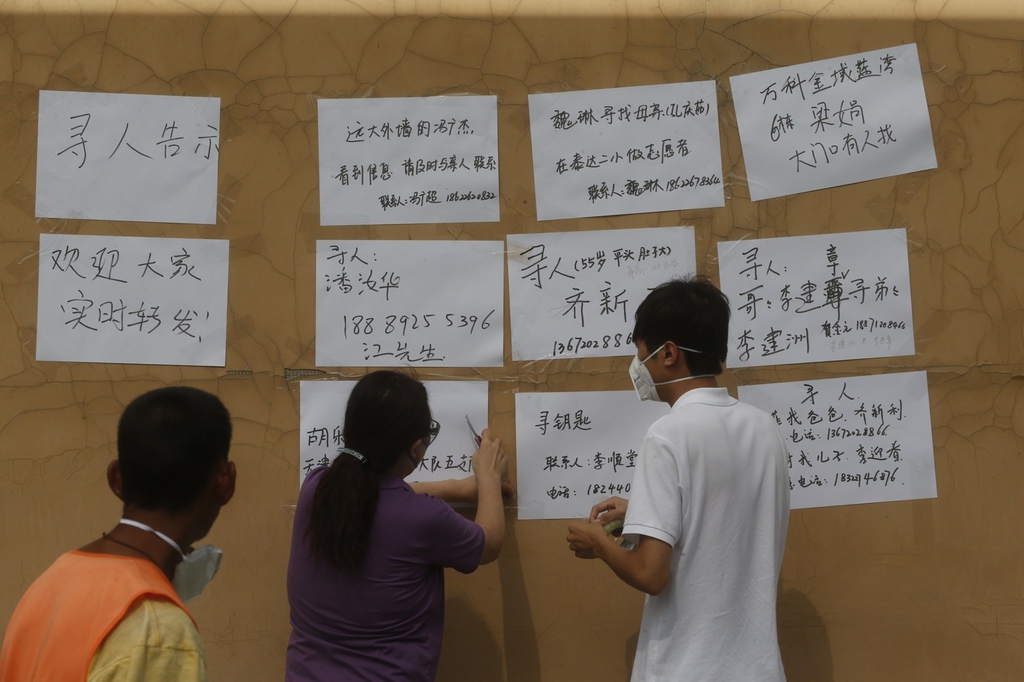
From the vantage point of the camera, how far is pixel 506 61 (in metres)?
2.34

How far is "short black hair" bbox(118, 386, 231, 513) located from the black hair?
0.44 metres

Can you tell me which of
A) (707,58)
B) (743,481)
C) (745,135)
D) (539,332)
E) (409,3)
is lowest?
(743,481)

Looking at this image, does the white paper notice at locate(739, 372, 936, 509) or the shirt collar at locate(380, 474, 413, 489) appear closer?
the shirt collar at locate(380, 474, 413, 489)

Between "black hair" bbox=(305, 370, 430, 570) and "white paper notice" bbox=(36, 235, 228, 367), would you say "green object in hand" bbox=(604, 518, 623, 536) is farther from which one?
"white paper notice" bbox=(36, 235, 228, 367)

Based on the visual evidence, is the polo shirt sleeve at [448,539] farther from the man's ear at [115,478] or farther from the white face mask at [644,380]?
the man's ear at [115,478]

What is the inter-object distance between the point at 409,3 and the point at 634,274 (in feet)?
2.95

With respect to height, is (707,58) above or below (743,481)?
above

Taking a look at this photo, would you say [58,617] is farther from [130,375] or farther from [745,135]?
[745,135]

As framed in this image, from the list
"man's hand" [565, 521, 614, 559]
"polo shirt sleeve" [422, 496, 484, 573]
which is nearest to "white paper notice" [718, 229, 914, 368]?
"man's hand" [565, 521, 614, 559]

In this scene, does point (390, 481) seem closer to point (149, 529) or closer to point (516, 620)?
point (149, 529)

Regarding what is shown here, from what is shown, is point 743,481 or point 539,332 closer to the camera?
point 743,481

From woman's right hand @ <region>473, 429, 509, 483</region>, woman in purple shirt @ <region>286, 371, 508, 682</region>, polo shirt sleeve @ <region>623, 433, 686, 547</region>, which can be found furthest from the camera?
woman's right hand @ <region>473, 429, 509, 483</region>

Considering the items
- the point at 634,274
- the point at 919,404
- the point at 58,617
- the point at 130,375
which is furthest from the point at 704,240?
the point at 58,617

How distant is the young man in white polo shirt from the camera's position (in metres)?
1.64
